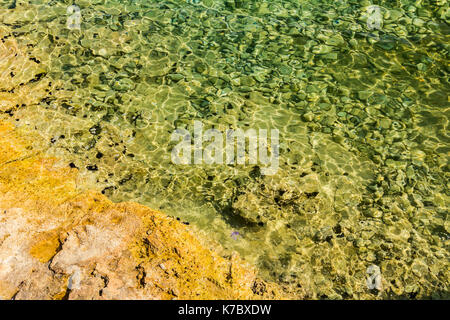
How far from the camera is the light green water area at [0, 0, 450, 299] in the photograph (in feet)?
15.9

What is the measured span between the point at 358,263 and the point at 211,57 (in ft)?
14.7

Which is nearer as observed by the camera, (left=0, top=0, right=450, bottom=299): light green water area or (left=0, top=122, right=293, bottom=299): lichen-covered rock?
(left=0, top=122, right=293, bottom=299): lichen-covered rock

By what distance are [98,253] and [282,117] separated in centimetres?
355

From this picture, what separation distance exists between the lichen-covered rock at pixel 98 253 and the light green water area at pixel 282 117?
335 millimetres

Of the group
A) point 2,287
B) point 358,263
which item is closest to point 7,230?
point 2,287

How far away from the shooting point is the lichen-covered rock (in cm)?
409

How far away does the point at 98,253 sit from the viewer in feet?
14.3

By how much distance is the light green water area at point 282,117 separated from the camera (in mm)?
4859

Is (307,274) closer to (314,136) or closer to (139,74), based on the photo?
(314,136)

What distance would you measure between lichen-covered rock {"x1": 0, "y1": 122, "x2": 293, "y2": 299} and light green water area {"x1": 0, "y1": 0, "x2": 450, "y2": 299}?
1.10ft

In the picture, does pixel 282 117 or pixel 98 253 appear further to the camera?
pixel 282 117

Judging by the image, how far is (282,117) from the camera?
632 centimetres

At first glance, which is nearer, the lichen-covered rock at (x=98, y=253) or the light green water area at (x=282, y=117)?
the lichen-covered rock at (x=98, y=253)

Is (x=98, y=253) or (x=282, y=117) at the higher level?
(x=282, y=117)
